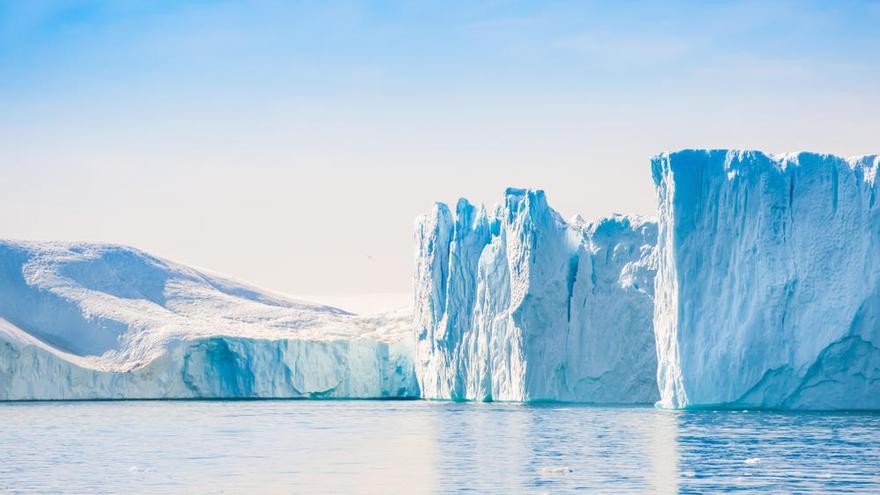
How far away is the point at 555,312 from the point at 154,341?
16.2 meters

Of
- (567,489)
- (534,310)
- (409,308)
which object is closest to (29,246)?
(409,308)

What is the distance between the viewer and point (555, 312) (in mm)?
40844

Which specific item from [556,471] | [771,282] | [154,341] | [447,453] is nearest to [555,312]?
[771,282]

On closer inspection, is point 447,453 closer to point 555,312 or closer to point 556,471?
point 556,471

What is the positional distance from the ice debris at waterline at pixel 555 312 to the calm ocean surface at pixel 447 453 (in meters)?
4.79

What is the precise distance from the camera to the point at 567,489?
17000mm

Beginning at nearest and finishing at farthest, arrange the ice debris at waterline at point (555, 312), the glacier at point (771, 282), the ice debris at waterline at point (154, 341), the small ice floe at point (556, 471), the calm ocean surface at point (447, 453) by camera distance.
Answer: the calm ocean surface at point (447, 453) → the small ice floe at point (556, 471) → the glacier at point (771, 282) → the ice debris at waterline at point (555, 312) → the ice debris at waterline at point (154, 341)

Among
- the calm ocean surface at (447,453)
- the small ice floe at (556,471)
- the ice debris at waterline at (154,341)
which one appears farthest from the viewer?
the ice debris at waterline at (154,341)

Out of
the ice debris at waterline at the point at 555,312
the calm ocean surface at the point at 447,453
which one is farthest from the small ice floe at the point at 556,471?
the ice debris at waterline at the point at 555,312

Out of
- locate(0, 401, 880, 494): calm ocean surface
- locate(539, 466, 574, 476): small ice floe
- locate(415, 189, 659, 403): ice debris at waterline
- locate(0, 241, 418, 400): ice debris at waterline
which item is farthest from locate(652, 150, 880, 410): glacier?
locate(0, 241, 418, 400): ice debris at waterline

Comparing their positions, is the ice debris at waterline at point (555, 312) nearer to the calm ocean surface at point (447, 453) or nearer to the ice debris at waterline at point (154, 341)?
the calm ocean surface at point (447, 453)

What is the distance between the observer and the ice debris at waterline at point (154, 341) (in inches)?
1855

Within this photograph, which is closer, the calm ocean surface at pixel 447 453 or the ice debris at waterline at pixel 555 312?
the calm ocean surface at pixel 447 453

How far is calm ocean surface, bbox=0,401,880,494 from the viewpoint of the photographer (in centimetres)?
1780
